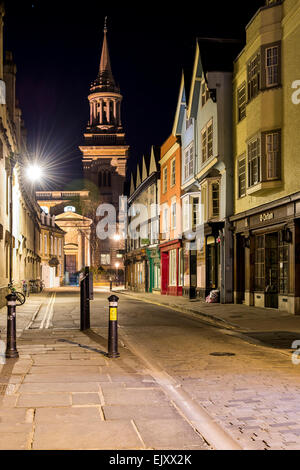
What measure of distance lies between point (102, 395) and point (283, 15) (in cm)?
1764

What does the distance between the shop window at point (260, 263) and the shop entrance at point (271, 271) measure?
46cm

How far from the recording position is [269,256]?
22.4 meters

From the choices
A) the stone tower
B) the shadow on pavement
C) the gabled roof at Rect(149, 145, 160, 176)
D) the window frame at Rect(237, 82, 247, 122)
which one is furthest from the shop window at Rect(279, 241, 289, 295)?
the stone tower

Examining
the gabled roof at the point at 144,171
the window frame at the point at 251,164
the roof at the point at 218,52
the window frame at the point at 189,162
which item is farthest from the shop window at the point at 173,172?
the window frame at the point at 251,164

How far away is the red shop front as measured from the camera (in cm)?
3542

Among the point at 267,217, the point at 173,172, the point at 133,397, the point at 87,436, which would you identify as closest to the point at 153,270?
the point at 173,172

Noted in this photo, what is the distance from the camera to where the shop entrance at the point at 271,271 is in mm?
21703

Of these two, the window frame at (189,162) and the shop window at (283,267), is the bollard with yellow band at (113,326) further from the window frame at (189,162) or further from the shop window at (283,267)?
the window frame at (189,162)

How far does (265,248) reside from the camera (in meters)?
22.5

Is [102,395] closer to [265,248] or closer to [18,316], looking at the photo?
[18,316]

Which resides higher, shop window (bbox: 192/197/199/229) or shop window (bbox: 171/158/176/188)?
shop window (bbox: 171/158/176/188)

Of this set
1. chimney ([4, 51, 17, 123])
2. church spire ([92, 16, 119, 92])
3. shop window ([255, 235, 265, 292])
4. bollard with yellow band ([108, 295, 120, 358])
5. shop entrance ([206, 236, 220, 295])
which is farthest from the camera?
church spire ([92, 16, 119, 92])

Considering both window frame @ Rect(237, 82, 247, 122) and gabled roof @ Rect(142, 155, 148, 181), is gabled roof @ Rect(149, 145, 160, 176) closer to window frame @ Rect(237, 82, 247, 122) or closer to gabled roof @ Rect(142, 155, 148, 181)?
gabled roof @ Rect(142, 155, 148, 181)

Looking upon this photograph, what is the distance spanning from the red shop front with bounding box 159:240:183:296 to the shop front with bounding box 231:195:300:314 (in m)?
9.91
